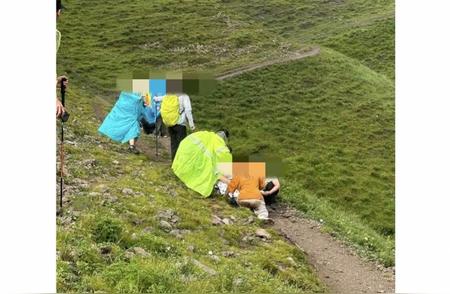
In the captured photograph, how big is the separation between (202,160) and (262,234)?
1246 millimetres

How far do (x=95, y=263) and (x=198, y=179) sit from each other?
105 inches

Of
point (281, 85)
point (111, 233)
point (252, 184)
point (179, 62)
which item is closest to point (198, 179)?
point (252, 184)

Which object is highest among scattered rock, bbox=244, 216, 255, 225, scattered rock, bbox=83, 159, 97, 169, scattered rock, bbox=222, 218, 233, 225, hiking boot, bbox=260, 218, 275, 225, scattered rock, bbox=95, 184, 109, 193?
scattered rock, bbox=83, 159, 97, 169

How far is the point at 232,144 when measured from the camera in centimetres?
711

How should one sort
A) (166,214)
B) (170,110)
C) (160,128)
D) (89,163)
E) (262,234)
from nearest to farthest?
(166,214) < (262,234) < (89,163) < (170,110) < (160,128)

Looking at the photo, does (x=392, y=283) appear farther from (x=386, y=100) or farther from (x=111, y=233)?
(x=386, y=100)

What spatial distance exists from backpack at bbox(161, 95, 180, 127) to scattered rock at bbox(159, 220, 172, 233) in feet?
5.77

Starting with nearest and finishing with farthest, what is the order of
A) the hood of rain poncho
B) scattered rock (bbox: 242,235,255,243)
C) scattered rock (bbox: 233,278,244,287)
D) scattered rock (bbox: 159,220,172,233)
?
scattered rock (bbox: 233,278,244,287)
scattered rock (bbox: 159,220,172,233)
scattered rock (bbox: 242,235,255,243)
the hood of rain poncho

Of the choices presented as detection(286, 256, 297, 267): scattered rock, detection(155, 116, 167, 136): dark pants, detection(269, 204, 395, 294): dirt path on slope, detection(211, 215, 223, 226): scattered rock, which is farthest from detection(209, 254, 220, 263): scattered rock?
detection(155, 116, 167, 136): dark pants

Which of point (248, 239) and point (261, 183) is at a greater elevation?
point (261, 183)

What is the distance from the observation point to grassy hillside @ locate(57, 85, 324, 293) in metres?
4.69

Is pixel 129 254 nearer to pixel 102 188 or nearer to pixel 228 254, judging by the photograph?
pixel 228 254

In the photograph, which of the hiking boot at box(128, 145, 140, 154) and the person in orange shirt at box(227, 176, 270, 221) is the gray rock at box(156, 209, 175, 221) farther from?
the hiking boot at box(128, 145, 140, 154)

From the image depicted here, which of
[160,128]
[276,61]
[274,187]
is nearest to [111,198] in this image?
[274,187]
